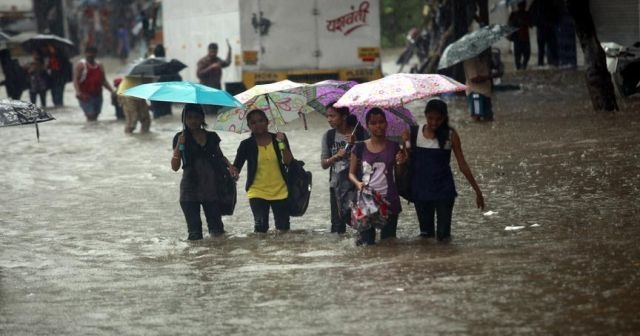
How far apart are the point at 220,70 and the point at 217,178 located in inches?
552

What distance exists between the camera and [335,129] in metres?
10.4

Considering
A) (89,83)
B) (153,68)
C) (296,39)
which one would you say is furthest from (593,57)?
(89,83)

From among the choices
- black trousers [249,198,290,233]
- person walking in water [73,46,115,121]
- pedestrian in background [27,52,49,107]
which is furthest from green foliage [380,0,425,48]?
black trousers [249,198,290,233]

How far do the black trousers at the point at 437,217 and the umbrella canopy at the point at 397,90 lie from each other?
31.4 inches

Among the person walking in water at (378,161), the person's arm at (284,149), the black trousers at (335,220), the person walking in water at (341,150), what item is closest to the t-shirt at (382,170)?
the person walking in water at (378,161)

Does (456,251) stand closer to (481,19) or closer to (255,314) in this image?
(255,314)

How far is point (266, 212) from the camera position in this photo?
1086 cm

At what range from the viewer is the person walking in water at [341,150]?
10.1 metres

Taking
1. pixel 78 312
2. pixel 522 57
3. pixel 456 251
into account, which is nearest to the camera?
pixel 78 312

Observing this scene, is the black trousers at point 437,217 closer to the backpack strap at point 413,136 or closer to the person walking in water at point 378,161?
the person walking in water at point 378,161

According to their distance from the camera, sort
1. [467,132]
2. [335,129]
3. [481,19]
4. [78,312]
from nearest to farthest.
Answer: [78,312] < [335,129] < [467,132] < [481,19]

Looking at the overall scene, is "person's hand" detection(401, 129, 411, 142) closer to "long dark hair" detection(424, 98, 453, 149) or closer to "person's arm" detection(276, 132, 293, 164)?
"long dark hair" detection(424, 98, 453, 149)

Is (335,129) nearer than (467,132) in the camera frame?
Yes

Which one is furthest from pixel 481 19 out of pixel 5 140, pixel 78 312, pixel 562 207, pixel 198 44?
pixel 78 312
